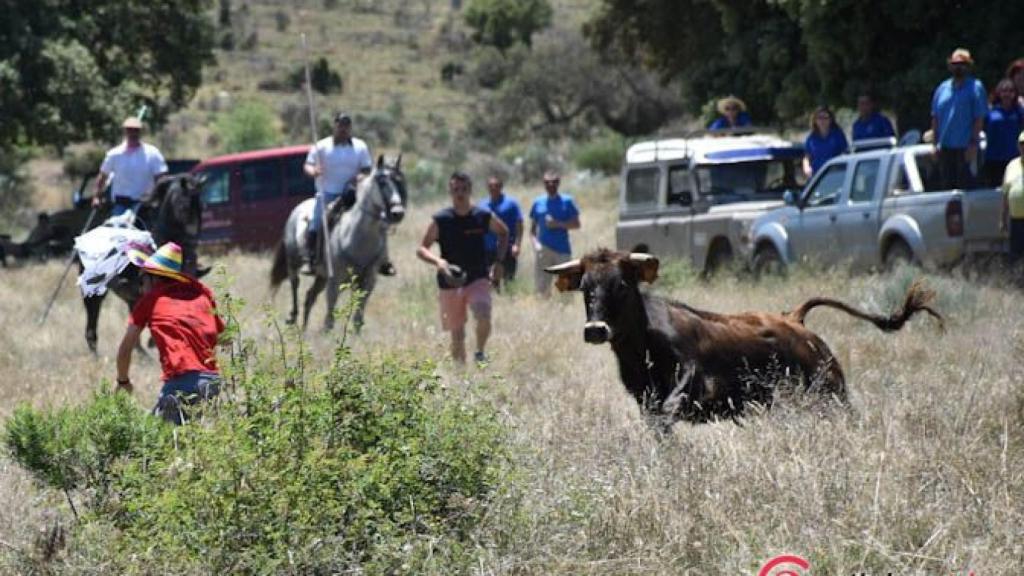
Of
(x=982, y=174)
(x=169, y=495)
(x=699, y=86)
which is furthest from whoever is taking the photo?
(x=699, y=86)

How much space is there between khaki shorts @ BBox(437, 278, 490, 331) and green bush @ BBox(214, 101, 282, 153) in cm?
3874

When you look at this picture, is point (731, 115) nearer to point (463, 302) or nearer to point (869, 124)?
point (869, 124)

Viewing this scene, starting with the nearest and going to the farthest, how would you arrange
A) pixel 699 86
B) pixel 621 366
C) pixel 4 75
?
pixel 621 366 → pixel 699 86 → pixel 4 75

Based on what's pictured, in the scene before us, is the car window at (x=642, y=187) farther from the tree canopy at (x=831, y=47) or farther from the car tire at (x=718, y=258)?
the tree canopy at (x=831, y=47)

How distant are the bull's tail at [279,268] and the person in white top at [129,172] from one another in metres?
2.10

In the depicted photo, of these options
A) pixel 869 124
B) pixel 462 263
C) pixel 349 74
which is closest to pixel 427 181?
pixel 869 124

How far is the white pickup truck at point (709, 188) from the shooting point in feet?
69.0

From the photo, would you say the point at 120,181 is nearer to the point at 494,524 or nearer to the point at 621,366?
the point at 621,366

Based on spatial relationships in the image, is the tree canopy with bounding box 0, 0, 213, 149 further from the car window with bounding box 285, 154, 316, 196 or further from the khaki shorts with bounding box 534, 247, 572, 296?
the khaki shorts with bounding box 534, 247, 572, 296

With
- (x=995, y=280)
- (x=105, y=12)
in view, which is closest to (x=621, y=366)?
(x=995, y=280)

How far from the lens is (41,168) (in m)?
58.8

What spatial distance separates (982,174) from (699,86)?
11560mm

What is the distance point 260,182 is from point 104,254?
19.8 m

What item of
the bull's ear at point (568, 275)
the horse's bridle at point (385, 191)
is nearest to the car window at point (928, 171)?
the horse's bridle at point (385, 191)
